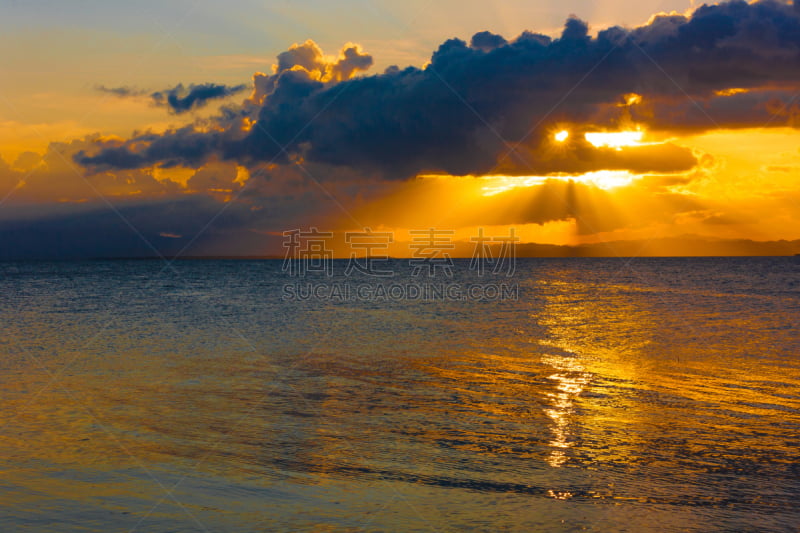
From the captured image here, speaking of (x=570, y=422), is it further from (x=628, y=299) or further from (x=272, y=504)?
(x=628, y=299)

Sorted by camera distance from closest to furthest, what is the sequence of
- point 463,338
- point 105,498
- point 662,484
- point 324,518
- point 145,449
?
1. point 324,518
2. point 105,498
3. point 662,484
4. point 145,449
5. point 463,338

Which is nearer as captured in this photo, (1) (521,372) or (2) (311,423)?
(2) (311,423)

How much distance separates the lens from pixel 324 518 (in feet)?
24.9

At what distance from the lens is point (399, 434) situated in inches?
450

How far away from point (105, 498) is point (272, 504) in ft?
7.52

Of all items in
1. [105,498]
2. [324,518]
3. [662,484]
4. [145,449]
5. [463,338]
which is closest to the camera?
[324,518]

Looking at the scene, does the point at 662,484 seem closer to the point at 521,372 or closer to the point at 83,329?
the point at 521,372

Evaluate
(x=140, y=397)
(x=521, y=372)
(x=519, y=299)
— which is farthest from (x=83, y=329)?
(x=519, y=299)

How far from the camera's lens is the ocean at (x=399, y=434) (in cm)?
784

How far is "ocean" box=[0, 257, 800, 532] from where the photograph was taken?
7840 millimetres

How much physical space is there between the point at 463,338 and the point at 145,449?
59.3ft

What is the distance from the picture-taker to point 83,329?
29656 mm

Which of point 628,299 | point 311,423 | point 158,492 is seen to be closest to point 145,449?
point 158,492

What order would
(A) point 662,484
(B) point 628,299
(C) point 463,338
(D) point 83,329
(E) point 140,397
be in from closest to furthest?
(A) point 662,484 → (E) point 140,397 → (C) point 463,338 → (D) point 83,329 → (B) point 628,299
